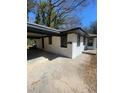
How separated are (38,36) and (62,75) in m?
0.41

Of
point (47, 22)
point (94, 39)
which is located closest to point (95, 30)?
point (94, 39)

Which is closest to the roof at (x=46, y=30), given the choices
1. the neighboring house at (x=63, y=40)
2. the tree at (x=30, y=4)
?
the neighboring house at (x=63, y=40)

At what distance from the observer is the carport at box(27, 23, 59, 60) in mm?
1247

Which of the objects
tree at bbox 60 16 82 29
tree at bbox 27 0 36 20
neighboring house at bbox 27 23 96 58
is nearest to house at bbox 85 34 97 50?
neighboring house at bbox 27 23 96 58

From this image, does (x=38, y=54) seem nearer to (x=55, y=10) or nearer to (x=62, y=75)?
(x=62, y=75)

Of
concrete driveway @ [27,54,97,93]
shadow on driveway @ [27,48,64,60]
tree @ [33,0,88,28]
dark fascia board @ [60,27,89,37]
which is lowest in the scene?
concrete driveway @ [27,54,97,93]

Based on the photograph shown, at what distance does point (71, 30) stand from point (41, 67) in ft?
1.45

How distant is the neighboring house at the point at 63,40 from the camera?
1.33 metres

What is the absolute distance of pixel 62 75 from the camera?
1257mm

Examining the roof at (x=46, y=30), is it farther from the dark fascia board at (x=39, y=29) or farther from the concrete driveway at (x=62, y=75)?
the concrete driveway at (x=62, y=75)

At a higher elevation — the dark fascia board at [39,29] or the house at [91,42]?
the dark fascia board at [39,29]

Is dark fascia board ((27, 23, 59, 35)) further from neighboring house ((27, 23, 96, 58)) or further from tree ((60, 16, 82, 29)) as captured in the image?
tree ((60, 16, 82, 29))

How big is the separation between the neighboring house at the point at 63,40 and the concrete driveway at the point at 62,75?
0.31ft

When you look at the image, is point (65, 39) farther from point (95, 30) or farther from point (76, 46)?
point (95, 30)
